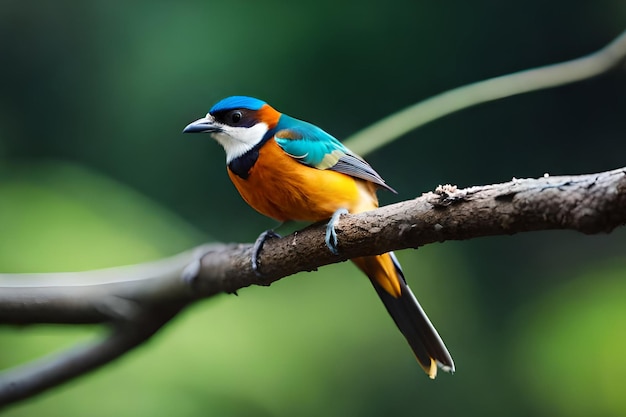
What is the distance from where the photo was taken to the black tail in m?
1.27

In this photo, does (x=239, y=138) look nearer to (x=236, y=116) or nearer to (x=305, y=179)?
(x=236, y=116)

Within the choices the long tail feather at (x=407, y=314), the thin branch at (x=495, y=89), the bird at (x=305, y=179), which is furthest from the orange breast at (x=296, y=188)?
the thin branch at (x=495, y=89)

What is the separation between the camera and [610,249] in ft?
6.70

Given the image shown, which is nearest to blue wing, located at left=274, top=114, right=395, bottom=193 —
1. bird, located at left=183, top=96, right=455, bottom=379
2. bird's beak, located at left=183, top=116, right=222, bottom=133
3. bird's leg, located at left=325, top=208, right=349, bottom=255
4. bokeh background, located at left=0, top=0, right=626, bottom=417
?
bird, located at left=183, top=96, right=455, bottom=379

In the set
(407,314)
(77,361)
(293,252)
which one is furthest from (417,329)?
(77,361)

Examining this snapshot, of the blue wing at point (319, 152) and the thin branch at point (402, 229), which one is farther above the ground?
the blue wing at point (319, 152)

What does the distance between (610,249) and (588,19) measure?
68cm

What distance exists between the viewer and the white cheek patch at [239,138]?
4.20ft

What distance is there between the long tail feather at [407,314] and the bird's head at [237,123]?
294mm

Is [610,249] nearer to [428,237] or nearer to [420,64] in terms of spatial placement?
[420,64]

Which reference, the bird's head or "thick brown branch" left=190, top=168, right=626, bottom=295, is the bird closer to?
the bird's head

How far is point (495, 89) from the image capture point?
152 centimetres

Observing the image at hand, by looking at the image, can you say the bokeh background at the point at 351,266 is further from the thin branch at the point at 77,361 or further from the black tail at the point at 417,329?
the black tail at the point at 417,329

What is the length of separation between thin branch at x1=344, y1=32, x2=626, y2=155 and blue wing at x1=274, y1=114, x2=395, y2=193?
12.4 inches
